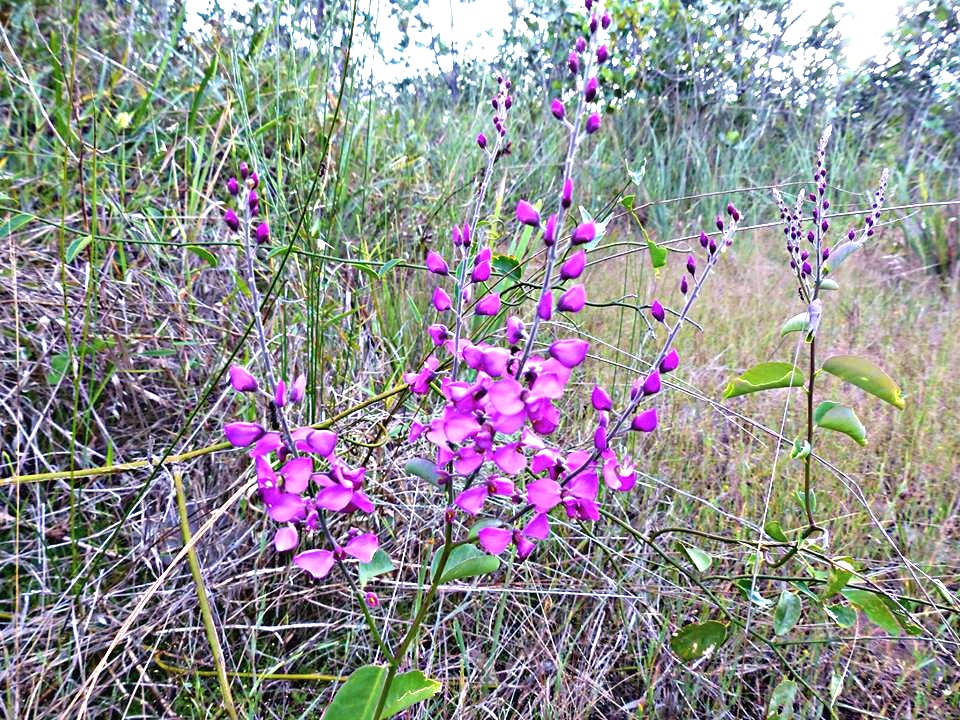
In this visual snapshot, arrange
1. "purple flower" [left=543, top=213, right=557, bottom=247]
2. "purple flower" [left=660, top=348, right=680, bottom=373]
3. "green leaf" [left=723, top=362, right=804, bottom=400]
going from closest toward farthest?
"purple flower" [left=543, top=213, right=557, bottom=247] < "purple flower" [left=660, top=348, right=680, bottom=373] < "green leaf" [left=723, top=362, right=804, bottom=400]

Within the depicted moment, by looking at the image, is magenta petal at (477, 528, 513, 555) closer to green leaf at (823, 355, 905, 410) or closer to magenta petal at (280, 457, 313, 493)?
magenta petal at (280, 457, 313, 493)

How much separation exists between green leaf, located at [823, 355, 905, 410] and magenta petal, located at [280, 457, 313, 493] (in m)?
0.88

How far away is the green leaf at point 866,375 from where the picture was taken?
1120 mm

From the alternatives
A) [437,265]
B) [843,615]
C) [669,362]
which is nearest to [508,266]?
[437,265]

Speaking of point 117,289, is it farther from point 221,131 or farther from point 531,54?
point 531,54

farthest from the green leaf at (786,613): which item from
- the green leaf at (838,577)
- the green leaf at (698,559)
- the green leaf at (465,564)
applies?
the green leaf at (465,564)

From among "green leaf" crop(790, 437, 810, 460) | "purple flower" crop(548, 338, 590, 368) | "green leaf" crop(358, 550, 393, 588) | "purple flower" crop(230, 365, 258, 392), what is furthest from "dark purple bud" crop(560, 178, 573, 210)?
"green leaf" crop(790, 437, 810, 460)

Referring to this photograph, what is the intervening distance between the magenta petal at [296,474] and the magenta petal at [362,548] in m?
0.09

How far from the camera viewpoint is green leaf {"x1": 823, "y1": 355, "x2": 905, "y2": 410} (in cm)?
112

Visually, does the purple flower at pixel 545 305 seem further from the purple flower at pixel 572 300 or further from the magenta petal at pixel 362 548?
the magenta petal at pixel 362 548

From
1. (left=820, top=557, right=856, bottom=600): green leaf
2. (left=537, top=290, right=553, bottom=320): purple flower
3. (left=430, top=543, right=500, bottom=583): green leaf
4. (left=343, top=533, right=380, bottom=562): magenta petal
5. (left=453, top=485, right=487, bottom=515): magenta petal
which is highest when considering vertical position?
(left=537, top=290, right=553, bottom=320): purple flower

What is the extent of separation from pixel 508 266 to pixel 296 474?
2.24 ft

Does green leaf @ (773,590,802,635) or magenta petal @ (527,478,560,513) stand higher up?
magenta petal @ (527,478,560,513)

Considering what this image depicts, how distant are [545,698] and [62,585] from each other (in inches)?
37.3
